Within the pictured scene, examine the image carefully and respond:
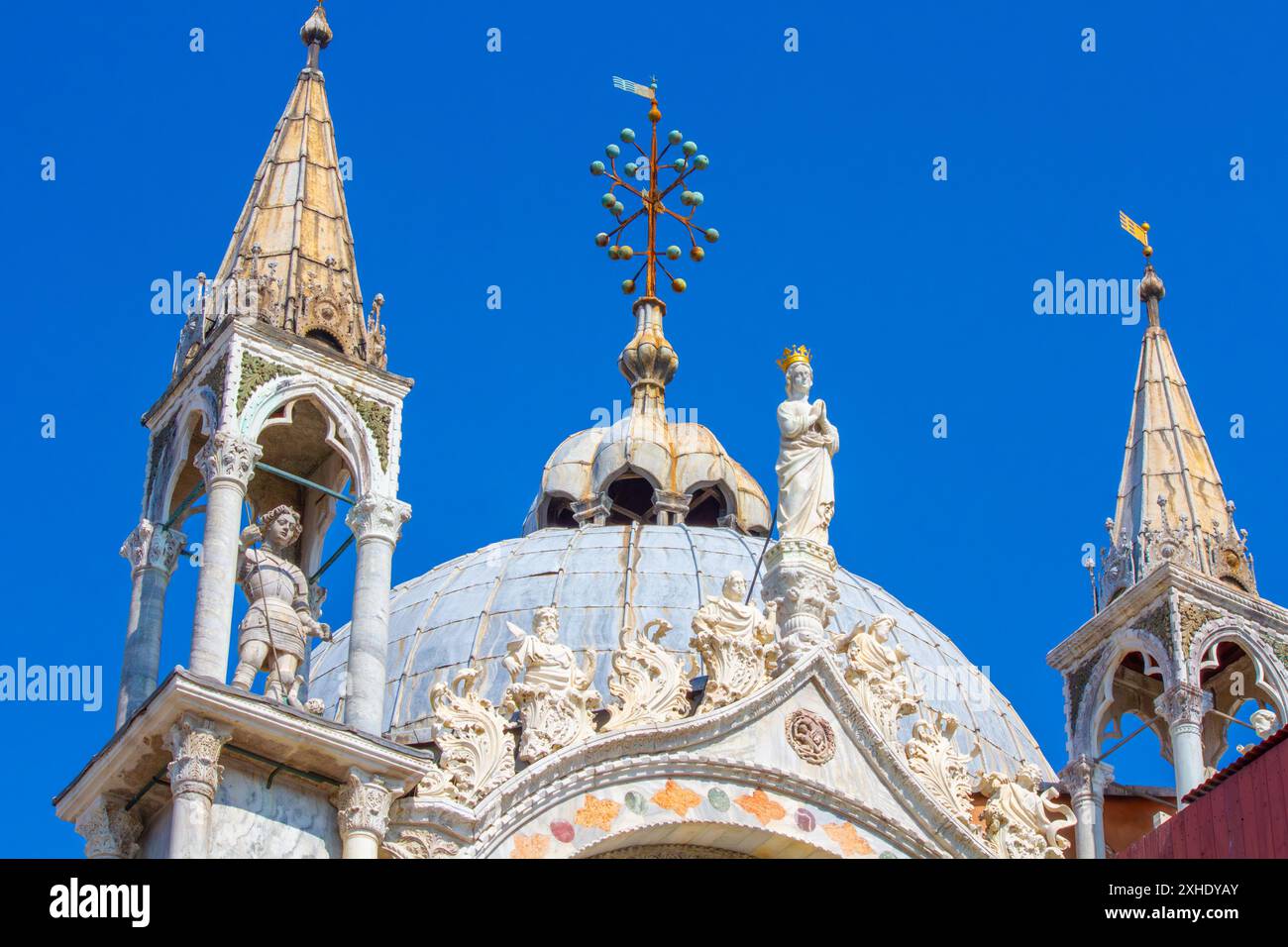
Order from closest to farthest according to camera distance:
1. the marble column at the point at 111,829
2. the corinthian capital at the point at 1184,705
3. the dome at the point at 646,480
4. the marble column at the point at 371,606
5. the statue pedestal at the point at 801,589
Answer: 1. the marble column at the point at 111,829
2. the marble column at the point at 371,606
3. the statue pedestal at the point at 801,589
4. the corinthian capital at the point at 1184,705
5. the dome at the point at 646,480

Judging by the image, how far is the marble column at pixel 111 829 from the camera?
32438 millimetres

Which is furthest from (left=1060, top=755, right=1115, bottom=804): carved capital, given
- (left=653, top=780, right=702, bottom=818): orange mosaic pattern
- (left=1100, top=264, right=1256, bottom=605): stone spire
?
(left=653, top=780, right=702, bottom=818): orange mosaic pattern

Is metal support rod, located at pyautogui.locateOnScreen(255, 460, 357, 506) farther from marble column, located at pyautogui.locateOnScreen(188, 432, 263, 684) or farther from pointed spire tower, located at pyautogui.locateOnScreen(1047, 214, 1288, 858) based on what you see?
pointed spire tower, located at pyautogui.locateOnScreen(1047, 214, 1288, 858)

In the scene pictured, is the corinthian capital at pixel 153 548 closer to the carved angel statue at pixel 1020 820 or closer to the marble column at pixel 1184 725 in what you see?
the carved angel statue at pixel 1020 820

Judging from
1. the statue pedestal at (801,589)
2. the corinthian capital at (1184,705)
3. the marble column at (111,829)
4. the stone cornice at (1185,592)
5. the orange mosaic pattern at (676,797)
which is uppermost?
the stone cornice at (1185,592)

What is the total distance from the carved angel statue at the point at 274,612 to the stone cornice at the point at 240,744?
1.30 meters

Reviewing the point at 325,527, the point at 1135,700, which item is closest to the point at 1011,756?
the point at 1135,700

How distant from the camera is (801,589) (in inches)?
1455

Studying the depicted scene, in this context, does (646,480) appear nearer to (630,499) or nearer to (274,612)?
(630,499)

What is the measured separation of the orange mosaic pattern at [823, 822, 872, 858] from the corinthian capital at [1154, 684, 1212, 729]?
226 inches

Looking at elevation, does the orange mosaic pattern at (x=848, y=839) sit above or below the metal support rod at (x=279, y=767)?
above

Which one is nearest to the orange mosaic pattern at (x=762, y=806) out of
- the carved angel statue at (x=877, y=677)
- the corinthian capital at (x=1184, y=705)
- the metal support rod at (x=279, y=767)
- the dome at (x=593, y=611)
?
the carved angel statue at (x=877, y=677)

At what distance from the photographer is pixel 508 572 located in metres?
45.8
